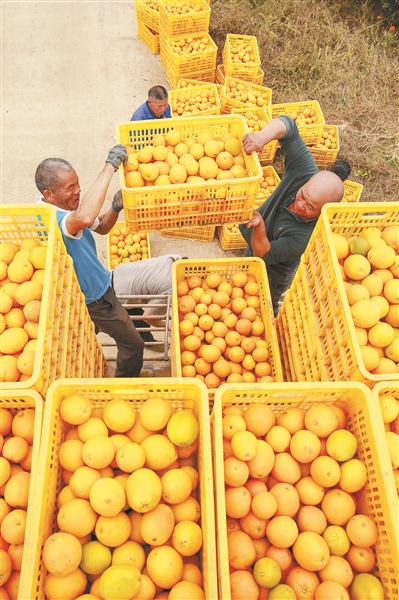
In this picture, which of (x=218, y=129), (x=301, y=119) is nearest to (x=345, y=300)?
(x=218, y=129)

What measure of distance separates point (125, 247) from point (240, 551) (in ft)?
14.1

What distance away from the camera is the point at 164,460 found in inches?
65.4

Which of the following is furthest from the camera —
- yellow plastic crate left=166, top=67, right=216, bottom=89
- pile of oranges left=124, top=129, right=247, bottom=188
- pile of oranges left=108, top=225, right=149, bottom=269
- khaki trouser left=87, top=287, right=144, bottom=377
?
yellow plastic crate left=166, top=67, right=216, bottom=89

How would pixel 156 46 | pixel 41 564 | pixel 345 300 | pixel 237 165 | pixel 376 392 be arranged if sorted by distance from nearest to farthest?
pixel 41 564
pixel 376 392
pixel 345 300
pixel 237 165
pixel 156 46

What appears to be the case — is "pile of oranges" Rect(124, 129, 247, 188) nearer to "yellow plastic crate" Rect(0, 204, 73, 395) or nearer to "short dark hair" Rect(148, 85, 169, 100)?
"yellow plastic crate" Rect(0, 204, 73, 395)

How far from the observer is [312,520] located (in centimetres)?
164

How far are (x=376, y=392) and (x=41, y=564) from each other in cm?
154

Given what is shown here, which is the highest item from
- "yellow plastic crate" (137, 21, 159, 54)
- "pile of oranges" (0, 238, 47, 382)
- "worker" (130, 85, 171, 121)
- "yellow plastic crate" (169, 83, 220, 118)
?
"yellow plastic crate" (137, 21, 159, 54)

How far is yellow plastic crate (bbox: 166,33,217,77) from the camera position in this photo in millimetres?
6876

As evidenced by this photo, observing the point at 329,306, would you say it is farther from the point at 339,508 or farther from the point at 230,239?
the point at 230,239

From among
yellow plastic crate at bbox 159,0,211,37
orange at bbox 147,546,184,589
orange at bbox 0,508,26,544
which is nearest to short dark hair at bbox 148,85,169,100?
yellow plastic crate at bbox 159,0,211,37

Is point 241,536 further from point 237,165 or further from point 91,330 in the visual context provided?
point 237,165

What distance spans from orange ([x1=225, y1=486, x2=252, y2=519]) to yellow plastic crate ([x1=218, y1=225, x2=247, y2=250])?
423 centimetres

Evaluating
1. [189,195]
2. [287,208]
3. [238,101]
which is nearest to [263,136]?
[287,208]
